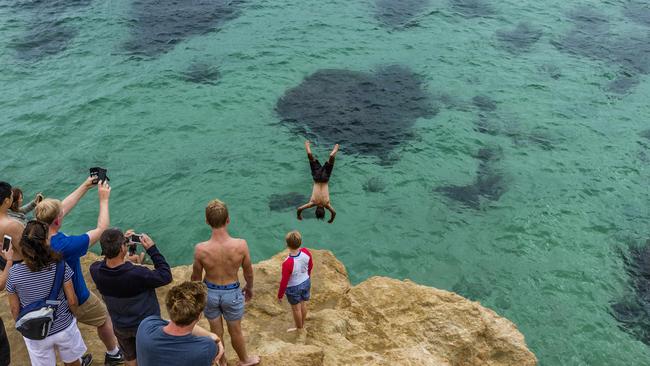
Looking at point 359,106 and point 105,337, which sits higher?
point 105,337

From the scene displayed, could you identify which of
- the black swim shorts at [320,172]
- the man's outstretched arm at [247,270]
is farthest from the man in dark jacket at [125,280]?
the black swim shorts at [320,172]

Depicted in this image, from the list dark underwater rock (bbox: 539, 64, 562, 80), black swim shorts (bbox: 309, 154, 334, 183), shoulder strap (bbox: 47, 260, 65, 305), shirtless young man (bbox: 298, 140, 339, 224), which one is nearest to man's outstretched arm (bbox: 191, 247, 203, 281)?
shoulder strap (bbox: 47, 260, 65, 305)

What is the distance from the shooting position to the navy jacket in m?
5.30

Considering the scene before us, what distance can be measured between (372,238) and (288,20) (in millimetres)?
15057

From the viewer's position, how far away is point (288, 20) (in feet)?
79.9

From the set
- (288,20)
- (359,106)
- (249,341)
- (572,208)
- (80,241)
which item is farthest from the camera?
(288,20)

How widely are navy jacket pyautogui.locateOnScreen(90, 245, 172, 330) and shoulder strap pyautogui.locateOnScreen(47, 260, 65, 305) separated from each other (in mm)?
377

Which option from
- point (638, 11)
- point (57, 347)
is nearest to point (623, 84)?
point (638, 11)

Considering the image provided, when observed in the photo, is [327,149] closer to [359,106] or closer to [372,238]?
[359,106]

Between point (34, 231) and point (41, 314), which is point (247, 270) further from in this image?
point (34, 231)

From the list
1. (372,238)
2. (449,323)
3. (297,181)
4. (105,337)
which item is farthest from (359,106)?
(105,337)

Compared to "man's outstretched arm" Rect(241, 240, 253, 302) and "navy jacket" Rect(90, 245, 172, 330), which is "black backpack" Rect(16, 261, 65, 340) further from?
"man's outstretched arm" Rect(241, 240, 253, 302)

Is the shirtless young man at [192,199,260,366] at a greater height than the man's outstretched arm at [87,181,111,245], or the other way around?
the man's outstretched arm at [87,181,111,245]

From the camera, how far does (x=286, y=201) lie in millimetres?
14273
